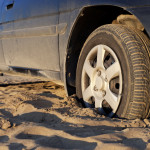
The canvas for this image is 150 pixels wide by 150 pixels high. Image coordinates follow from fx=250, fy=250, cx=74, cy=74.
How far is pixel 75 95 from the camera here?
115 inches

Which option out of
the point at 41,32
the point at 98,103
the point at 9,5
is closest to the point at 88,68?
the point at 98,103

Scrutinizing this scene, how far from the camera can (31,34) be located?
324 cm

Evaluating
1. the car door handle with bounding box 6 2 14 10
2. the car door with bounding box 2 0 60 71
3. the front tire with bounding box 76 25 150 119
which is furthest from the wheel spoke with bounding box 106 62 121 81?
the car door handle with bounding box 6 2 14 10

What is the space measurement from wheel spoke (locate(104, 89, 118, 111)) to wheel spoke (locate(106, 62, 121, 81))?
0.14 metres

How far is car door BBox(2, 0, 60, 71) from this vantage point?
9.73ft

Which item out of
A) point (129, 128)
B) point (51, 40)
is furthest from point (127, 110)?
point (51, 40)

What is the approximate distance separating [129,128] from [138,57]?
0.58 m

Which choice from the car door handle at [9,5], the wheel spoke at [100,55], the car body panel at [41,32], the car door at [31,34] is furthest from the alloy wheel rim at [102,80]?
the car door handle at [9,5]

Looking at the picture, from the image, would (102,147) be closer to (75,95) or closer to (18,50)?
(75,95)

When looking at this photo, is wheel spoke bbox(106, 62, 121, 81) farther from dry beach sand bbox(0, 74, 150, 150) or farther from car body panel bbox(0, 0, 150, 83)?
car body panel bbox(0, 0, 150, 83)

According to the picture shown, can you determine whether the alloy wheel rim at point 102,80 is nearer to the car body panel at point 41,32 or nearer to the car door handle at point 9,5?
the car body panel at point 41,32

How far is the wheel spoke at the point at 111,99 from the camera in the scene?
224 centimetres

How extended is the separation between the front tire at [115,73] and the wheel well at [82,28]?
0.11 m

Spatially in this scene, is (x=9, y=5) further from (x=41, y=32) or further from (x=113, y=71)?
(x=113, y=71)
